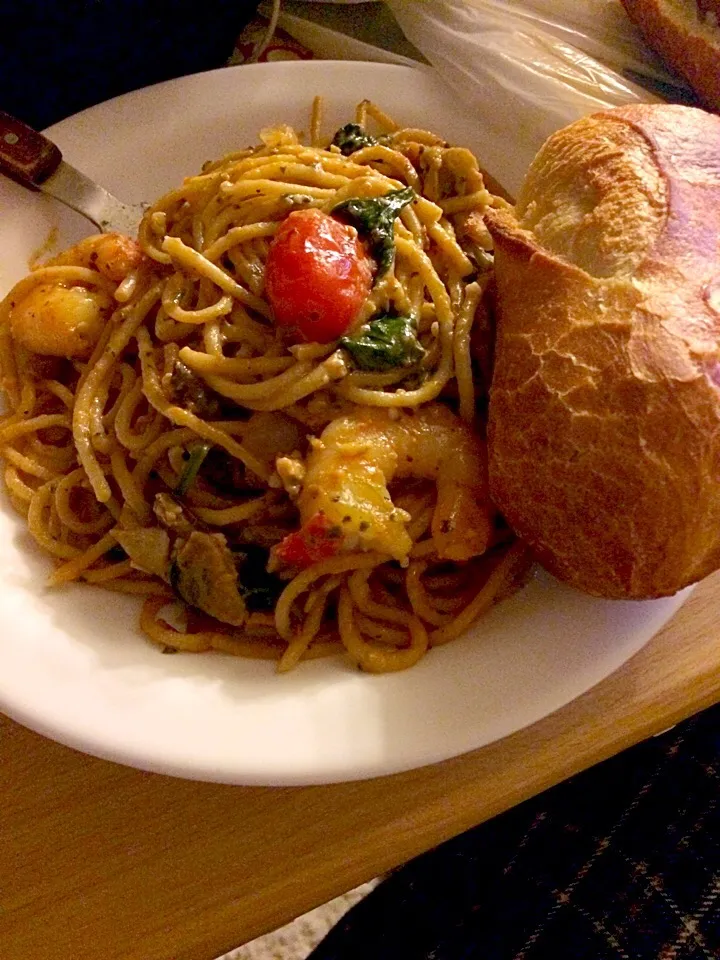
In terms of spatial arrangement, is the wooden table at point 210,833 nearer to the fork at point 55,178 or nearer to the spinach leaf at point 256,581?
the spinach leaf at point 256,581

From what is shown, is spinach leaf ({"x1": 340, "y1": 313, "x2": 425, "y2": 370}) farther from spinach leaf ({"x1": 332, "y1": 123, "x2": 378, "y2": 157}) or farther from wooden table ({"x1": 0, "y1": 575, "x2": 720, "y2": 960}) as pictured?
wooden table ({"x1": 0, "y1": 575, "x2": 720, "y2": 960})

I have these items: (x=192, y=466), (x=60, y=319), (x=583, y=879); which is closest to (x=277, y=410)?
(x=192, y=466)

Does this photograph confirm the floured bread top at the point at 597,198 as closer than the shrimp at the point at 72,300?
Yes

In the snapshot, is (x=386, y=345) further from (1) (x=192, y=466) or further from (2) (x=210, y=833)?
(2) (x=210, y=833)

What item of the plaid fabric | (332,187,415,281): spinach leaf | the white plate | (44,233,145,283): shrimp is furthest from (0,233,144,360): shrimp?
the plaid fabric

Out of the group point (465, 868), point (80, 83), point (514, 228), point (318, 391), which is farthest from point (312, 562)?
point (80, 83)

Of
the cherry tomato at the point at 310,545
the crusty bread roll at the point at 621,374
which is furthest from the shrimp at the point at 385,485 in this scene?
the crusty bread roll at the point at 621,374
